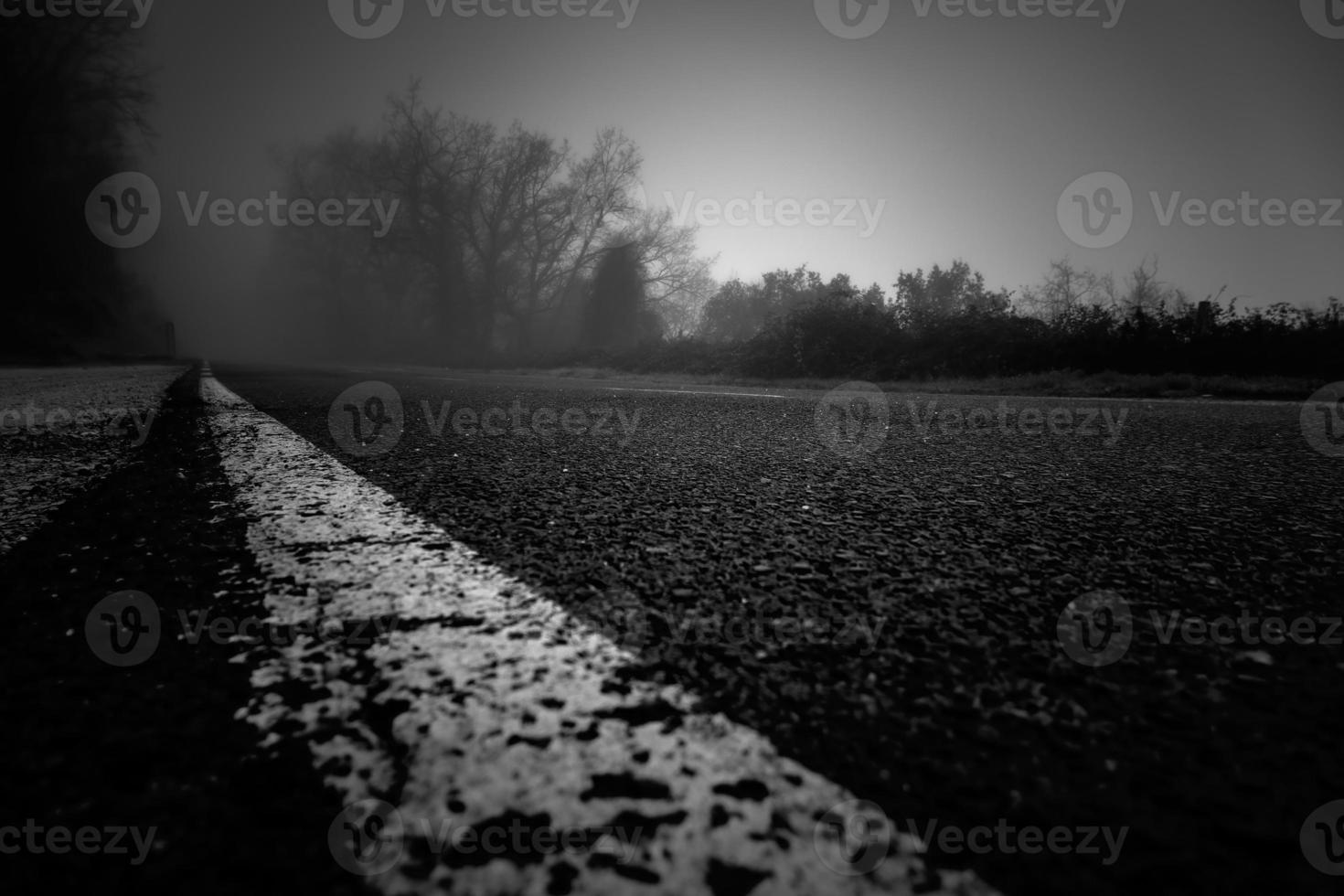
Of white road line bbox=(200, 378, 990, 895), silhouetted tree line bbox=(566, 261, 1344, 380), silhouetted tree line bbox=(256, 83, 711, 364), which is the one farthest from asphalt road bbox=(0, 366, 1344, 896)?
silhouetted tree line bbox=(256, 83, 711, 364)

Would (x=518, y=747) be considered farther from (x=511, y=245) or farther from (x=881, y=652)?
(x=511, y=245)

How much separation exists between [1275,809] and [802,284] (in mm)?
51815

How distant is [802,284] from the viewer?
4925 cm

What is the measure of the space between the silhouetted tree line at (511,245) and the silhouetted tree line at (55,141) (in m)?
11.1

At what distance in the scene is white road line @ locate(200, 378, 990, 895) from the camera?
1.42 feet

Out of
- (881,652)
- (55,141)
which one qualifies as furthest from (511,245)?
(881,652)

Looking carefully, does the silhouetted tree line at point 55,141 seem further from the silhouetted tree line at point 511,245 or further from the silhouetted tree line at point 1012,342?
the silhouetted tree line at point 1012,342

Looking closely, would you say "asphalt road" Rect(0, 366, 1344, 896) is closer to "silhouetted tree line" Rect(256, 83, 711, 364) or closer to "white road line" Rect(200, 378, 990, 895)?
"white road line" Rect(200, 378, 990, 895)

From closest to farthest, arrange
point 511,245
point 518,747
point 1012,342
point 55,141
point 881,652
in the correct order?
point 518,747 → point 881,652 → point 1012,342 → point 55,141 → point 511,245

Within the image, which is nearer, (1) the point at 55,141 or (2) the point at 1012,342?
(2) the point at 1012,342

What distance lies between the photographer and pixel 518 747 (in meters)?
0.55

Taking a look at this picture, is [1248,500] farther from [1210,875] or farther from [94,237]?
[94,237]

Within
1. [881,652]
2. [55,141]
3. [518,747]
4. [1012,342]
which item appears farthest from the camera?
[55,141]

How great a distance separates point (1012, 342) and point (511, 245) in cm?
2831
